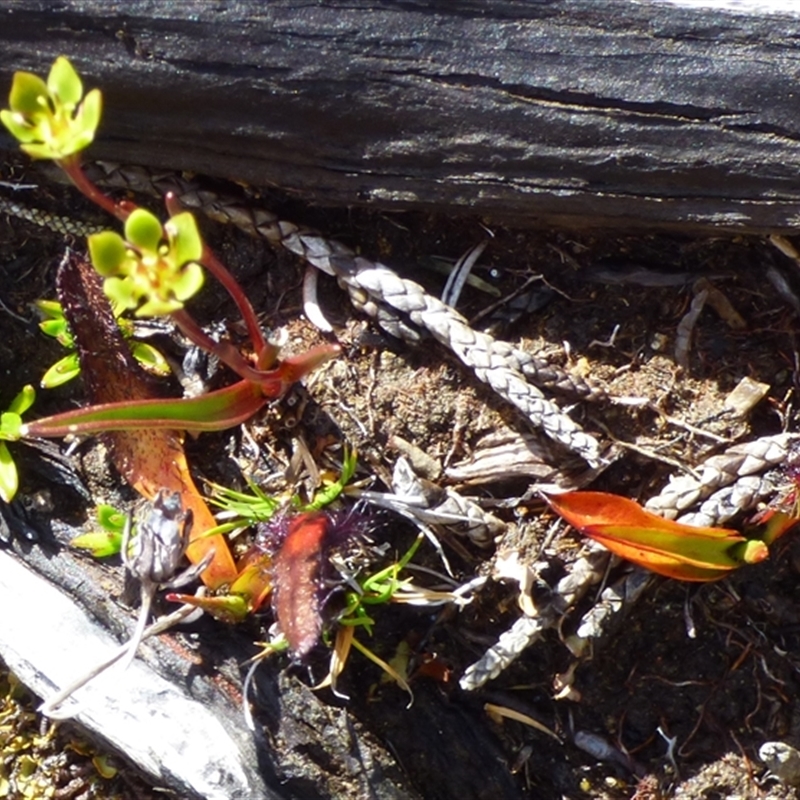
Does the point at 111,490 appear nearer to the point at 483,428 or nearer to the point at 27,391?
the point at 27,391

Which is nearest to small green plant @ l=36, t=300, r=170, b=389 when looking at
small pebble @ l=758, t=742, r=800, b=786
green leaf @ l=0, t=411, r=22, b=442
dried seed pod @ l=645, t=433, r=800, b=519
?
green leaf @ l=0, t=411, r=22, b=442

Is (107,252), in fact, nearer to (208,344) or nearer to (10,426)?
(208,344)

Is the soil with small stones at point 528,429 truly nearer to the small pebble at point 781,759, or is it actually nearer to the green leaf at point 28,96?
the small pebble at point 781,759

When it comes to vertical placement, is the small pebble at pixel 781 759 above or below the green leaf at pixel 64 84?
below

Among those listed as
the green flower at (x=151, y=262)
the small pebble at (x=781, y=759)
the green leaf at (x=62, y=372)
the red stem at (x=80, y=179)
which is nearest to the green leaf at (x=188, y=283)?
the green flower at (x=151, y=262)

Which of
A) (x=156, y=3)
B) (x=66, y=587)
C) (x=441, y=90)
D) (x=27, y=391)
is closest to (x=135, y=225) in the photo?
(x=156, y=3)

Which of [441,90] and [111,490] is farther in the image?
[111,490]

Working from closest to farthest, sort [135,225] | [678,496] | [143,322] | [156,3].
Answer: [135,225] → [156,3] → [678,496] → [143,322]

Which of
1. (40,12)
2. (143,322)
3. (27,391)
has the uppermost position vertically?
(40,12)
